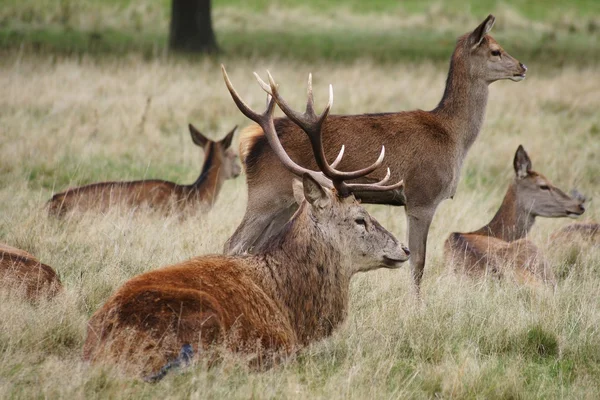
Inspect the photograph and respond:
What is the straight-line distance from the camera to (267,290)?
17.2 feet

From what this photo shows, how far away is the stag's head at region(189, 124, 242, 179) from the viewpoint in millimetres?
9875

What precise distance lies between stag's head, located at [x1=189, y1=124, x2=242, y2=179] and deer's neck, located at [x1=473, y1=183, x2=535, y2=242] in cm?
290

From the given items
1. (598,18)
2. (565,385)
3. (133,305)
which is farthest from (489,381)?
(598,18)

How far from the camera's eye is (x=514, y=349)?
5.54m

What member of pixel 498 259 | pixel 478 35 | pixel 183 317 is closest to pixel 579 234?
pixel 498 259

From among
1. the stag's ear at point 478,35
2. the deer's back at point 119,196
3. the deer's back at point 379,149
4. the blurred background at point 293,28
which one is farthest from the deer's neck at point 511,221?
the blurred background at point 293,28

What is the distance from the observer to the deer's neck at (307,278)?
17.5ft

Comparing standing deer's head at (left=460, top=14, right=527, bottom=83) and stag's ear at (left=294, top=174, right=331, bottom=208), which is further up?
standing deer's head at (left=460, top=14, right=527, bottom=83)

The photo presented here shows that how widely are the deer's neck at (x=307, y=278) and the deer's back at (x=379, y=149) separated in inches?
44.0

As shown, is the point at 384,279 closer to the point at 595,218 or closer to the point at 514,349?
the point at 514,349

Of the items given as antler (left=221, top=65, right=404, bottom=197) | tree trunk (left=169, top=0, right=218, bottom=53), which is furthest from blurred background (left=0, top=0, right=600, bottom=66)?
antler (left=221, top=65, right=404, bottom=197)

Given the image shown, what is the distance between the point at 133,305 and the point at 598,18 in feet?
81.3

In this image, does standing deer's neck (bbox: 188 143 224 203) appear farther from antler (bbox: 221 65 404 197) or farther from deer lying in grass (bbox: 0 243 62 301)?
deer lying in grass (bbox: 0 243 62 301)

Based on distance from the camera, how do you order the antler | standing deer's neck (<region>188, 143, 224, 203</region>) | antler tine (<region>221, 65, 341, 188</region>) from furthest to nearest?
standing deer's neck (<region>188, 143, 224, 203</region>) < antler tine (<region>221, 65, 341, 188</region>) < the antler
